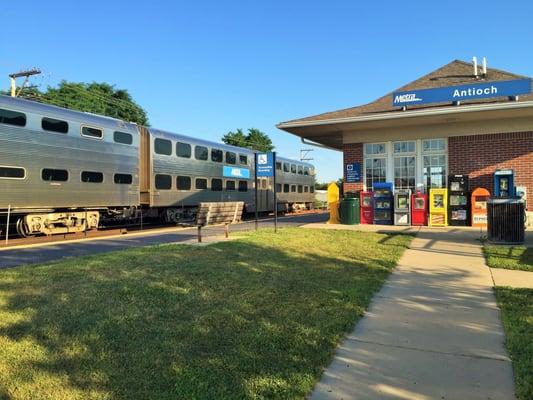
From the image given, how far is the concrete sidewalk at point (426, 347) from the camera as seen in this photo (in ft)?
11.5

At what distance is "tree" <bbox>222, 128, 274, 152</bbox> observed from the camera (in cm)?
6512

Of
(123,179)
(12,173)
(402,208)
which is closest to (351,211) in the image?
(402,208)

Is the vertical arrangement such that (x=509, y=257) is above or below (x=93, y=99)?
below

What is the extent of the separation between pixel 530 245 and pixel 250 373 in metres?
9.13

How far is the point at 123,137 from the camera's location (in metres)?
16.7

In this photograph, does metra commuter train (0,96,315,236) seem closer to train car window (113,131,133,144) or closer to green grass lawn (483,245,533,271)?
train car window (113,131,133,144)

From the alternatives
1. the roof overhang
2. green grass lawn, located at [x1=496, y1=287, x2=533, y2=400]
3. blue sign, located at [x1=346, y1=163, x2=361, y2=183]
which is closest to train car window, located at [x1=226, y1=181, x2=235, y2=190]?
the roof overhang

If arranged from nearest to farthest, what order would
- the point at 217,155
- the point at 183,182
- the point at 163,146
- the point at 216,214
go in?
the point at 216,214 → the point at 163,146 → the point at 183,182 → the point at 217,155

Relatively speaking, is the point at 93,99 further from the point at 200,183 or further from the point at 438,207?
the point at 438,207

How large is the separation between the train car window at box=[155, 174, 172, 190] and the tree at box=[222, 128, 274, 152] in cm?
4574

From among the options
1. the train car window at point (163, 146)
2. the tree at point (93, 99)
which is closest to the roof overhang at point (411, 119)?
the train car window at point (163, 146)

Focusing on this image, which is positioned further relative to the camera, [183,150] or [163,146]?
[183,150]

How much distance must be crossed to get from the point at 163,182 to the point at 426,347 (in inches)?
616

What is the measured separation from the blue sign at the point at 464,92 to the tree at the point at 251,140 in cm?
4979
